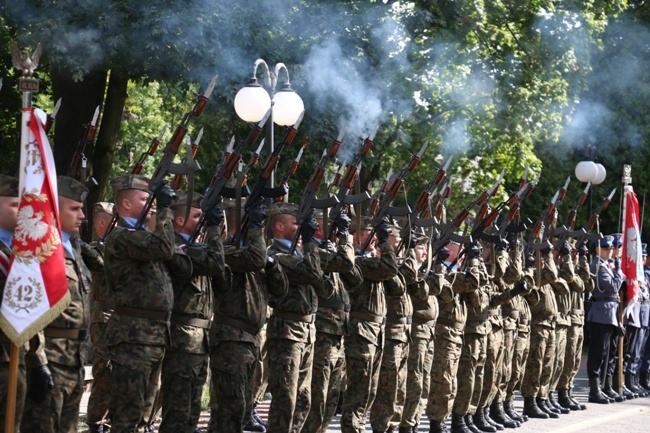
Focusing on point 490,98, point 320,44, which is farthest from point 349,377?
point 490,98

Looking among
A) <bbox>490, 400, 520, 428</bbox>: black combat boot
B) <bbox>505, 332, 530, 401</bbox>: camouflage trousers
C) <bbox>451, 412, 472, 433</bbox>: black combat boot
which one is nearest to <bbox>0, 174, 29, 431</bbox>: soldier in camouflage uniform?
<bbox>451, 412, 472, 433</bbox>: black combat boot

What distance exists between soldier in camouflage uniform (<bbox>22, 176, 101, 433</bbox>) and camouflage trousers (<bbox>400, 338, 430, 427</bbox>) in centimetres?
411

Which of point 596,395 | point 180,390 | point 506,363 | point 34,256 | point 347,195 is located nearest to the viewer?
point 34,256

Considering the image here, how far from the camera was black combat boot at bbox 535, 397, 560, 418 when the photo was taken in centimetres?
1361

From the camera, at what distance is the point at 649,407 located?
1518 centimetres

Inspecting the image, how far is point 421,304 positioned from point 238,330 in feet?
9.55

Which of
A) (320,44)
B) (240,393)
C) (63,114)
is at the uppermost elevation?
(320,44)

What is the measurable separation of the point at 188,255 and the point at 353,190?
3.03m

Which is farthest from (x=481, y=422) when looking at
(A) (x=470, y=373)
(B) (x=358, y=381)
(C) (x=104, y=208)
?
(C) (x=104, y=208)

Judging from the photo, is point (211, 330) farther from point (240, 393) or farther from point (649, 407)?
point (649, 407)

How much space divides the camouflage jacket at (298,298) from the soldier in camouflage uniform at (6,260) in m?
2.31

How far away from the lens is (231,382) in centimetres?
823

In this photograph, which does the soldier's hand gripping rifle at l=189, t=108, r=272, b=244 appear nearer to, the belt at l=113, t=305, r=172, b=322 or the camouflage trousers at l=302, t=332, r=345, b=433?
the belt at l=113, t=305, r=172, b=322

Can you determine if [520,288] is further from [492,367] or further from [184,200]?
[184,200]
